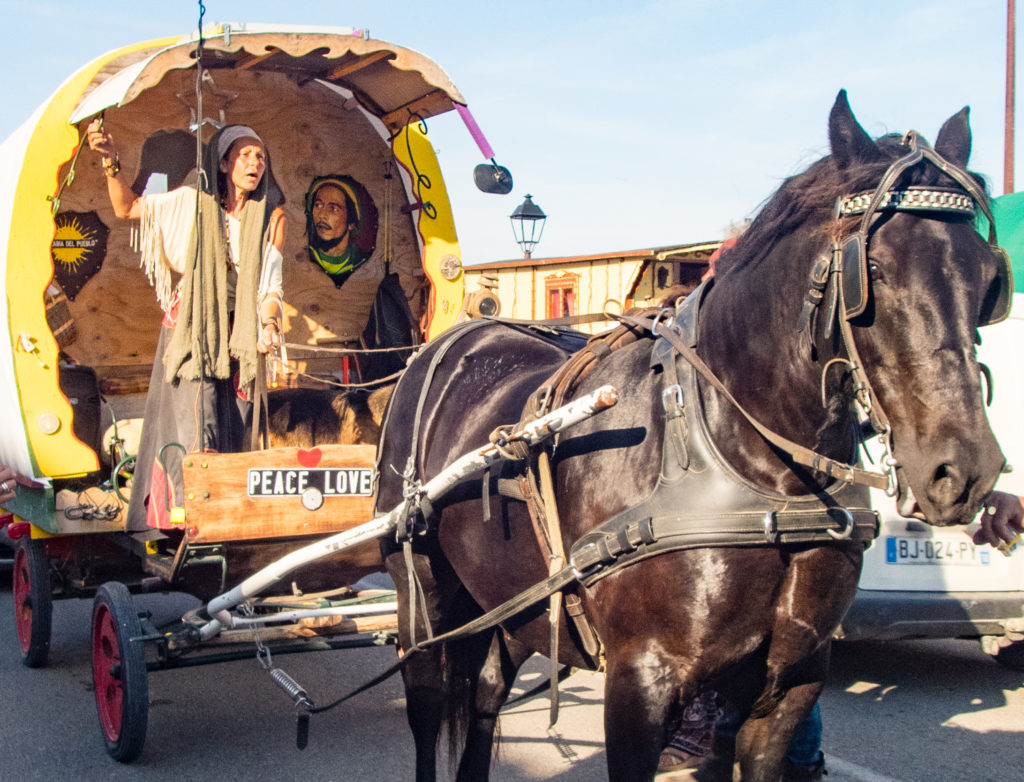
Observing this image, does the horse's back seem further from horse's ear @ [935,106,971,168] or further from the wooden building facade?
the wooden building facade

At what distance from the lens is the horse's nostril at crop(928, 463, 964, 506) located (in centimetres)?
185

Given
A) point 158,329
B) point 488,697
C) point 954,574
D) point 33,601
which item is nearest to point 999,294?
point 488,697

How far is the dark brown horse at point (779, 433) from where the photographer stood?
1908 mm

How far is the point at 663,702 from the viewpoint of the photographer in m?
2.22

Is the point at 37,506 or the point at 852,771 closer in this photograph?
the point at 852,771

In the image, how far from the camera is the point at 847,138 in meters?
2.12

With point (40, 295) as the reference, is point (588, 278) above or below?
above

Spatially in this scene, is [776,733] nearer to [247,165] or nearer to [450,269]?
[247,165]

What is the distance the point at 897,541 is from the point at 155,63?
4016 mm

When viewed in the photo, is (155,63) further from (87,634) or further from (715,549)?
(87,634)

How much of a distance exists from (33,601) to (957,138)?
187 inches

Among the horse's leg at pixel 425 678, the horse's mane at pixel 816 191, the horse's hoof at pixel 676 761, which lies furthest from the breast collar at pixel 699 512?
the horse's hoof at pixel 676 761

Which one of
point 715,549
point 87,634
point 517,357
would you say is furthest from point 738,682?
point 87,634

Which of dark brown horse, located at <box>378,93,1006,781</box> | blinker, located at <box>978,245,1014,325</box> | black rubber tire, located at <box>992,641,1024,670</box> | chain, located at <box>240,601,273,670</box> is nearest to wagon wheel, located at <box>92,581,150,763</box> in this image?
chain, located at <box>240,601,273,670</box>
